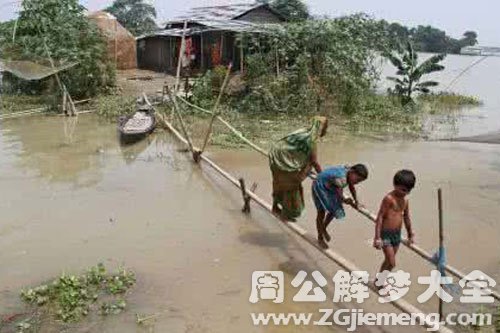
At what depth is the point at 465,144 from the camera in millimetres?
12109

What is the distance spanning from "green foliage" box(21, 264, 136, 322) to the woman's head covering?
181cm

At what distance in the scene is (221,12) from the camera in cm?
2314

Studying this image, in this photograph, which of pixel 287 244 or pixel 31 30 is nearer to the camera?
pixel 287 244

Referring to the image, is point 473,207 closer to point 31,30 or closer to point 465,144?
point 465,144

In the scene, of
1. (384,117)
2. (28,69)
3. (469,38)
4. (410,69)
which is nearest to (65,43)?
(28,69)

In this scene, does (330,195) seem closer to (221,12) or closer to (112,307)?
(112,307)

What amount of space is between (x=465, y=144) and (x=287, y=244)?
283 inches

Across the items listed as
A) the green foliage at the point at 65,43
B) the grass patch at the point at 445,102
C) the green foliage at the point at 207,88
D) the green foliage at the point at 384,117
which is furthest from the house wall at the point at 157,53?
the grass patch at the point at 445,102

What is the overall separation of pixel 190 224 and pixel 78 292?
2.25 m

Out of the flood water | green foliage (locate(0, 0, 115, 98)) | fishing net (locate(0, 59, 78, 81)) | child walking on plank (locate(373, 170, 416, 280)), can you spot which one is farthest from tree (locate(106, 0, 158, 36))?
child walking on plank (locate(373, 170, 416, 280))

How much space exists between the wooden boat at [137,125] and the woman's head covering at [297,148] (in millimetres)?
6735

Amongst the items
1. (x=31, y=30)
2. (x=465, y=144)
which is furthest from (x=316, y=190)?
(x=31, y=30)

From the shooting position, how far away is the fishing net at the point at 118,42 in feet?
74.0

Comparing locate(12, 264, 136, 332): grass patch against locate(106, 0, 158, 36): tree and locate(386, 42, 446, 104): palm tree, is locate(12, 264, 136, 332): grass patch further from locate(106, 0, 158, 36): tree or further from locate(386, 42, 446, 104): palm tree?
locate(106, 0, 158, 36): tree
